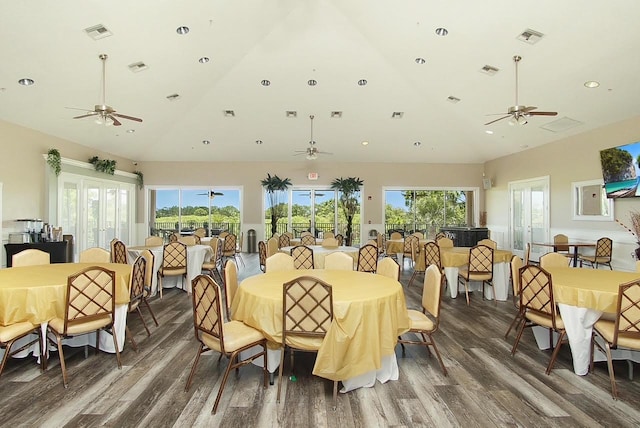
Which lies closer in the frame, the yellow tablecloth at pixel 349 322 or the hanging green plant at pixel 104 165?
the yellow tablecloth at pixel 349 322

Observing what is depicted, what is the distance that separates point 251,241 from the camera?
1279cm

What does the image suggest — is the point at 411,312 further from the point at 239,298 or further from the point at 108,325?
the point at 108,325

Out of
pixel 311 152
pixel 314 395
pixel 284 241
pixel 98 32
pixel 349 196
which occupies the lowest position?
pixel 314 395

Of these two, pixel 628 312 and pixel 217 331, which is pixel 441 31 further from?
pixel 217 331

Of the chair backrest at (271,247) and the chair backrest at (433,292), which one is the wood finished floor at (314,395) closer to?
the chair backrest at (433,292)

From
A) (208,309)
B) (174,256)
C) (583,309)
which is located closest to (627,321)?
(583,309)

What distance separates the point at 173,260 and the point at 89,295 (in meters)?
3.14

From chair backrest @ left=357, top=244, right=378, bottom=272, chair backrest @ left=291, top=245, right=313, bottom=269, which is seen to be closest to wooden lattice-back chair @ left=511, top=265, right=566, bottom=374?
chair backrest @ left=357, top=244, right=378, bottom=272

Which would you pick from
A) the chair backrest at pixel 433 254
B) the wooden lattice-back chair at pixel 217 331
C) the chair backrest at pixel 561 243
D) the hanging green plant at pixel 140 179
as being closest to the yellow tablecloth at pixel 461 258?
the chair backrest at pixel 433 254

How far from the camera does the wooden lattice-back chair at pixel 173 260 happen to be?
6227 mm

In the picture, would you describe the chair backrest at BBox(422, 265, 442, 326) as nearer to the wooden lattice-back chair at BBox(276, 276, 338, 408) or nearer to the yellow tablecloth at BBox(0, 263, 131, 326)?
the wooden lattice-back chair at BBox(276, 276, 338, 408)

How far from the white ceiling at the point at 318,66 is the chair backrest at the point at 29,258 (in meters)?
3.02

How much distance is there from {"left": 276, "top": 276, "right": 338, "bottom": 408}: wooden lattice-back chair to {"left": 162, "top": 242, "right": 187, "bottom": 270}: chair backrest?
4125 millimetres

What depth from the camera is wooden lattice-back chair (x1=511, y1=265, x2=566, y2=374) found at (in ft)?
10.6
